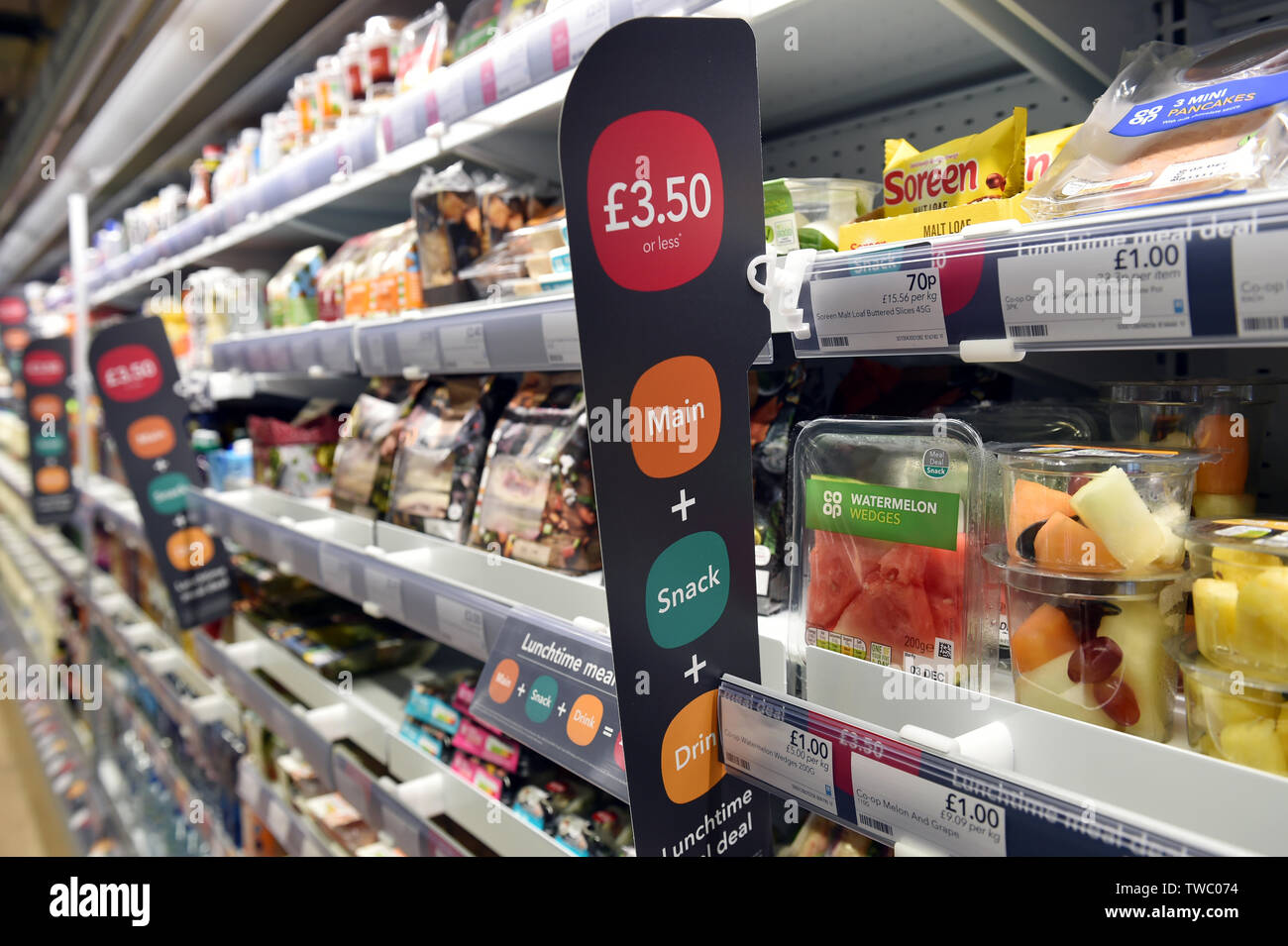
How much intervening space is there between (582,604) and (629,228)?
72 centimetres

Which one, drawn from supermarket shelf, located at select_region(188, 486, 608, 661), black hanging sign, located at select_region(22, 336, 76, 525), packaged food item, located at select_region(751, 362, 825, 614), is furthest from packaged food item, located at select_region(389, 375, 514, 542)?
black hanging sign, located at select_region(22, 336, 76, 525)

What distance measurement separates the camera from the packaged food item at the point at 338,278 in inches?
89.1

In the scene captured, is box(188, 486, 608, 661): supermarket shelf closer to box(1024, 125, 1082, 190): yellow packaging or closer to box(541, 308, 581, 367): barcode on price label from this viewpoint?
box(541, 308, 581, 367): barcode on price label

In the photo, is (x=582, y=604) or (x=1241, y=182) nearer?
(x=1241, y=182)

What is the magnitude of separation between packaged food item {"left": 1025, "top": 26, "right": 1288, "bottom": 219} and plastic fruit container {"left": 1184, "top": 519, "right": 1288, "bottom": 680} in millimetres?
264

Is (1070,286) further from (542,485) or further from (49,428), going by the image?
(49,428)

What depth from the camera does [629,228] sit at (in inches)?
28.7

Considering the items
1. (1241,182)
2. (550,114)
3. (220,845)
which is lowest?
(220,845)

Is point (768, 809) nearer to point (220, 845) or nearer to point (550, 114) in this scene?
point (550, 114)

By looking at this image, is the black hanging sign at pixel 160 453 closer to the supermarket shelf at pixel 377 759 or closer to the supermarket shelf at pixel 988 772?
the supermarket shelf at pixel 377 759

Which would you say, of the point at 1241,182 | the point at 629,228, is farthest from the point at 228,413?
the point at 1241,182
